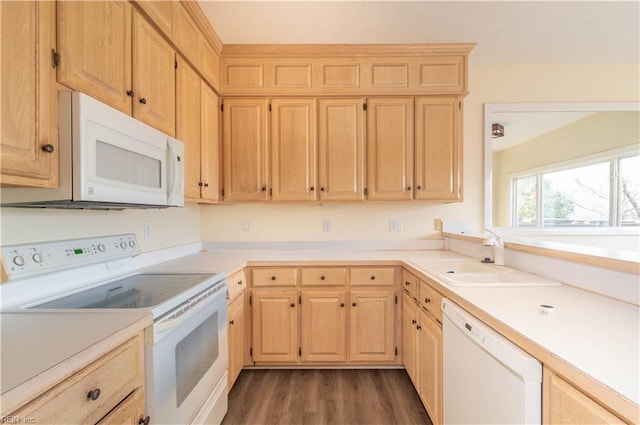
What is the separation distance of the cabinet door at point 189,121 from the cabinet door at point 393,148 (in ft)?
4.33

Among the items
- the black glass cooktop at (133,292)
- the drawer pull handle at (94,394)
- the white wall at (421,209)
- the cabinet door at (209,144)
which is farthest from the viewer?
the white wall at (421,209)

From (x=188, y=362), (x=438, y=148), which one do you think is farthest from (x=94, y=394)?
(x=438, y=148)

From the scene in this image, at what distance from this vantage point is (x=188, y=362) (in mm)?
1196

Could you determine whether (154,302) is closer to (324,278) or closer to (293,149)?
(324,278)

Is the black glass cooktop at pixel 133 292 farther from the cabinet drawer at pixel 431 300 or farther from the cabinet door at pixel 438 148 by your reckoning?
the cabinet door at pixel 438 148

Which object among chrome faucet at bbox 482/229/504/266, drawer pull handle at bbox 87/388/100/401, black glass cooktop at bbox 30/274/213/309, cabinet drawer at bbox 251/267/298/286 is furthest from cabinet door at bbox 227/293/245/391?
chrome faucet at bbox 482/229/504/266

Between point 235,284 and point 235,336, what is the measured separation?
358 millimetres

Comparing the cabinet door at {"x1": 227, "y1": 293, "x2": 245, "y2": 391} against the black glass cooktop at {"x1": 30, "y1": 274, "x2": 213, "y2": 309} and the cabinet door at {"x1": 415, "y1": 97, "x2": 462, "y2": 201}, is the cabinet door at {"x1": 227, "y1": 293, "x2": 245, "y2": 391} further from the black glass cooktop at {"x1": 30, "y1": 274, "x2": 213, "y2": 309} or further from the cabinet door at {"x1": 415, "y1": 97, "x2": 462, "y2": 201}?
the cabinet door at {"x1": 415, "y1": 97, "x2": 462, "y2": 201}

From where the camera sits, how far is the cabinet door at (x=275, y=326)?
6.65 feet

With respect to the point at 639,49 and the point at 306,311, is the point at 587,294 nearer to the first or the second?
the point at 306,311

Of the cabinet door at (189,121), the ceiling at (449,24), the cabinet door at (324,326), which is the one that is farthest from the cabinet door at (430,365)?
the ceiling at (449,24)

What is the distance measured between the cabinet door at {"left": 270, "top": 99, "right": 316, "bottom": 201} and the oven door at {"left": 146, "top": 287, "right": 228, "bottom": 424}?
1.02 metres

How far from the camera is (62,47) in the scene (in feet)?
3.06

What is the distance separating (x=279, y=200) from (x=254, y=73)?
3.50 feet
